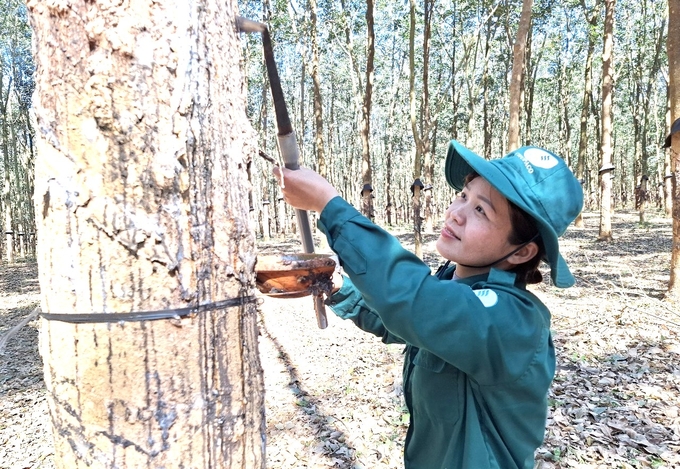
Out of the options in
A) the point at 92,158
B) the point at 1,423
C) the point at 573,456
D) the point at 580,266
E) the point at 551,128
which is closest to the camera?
the point at 92,158

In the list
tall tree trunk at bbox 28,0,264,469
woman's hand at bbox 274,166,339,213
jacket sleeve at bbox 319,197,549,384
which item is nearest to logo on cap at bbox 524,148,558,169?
jacket sleeve at bbox 319,197,549,384

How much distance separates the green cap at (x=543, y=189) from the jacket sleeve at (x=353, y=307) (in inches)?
20.4

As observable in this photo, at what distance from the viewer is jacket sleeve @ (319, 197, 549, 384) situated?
38.1 inches

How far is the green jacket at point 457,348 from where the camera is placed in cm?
97

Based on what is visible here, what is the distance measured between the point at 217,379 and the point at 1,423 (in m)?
4.90

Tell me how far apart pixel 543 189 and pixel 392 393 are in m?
3.32

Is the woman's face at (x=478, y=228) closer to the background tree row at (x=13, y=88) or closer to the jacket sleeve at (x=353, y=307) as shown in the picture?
the jacket sleeve at (x=353, y=307)

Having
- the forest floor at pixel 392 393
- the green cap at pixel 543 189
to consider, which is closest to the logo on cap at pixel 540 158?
the green cap at pixel 543 189

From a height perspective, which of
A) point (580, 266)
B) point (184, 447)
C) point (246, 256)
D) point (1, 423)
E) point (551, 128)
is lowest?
point (1, 423)

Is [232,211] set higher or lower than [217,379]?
higher

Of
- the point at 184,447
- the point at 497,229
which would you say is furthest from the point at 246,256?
the point at 497,229

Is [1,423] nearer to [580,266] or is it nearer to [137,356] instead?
[137,356]

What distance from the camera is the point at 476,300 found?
1022 millimetres

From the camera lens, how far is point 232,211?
934mm
